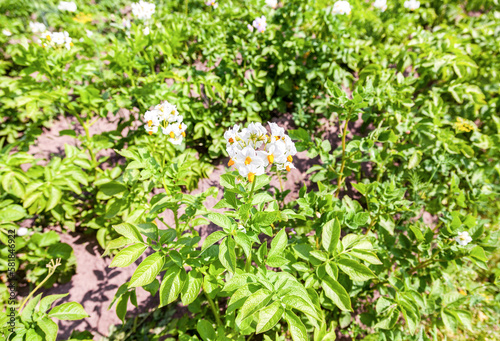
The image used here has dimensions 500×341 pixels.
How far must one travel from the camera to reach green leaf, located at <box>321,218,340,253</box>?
1.33 m

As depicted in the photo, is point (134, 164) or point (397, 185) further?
point (397, 185)

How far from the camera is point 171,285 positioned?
1.17 metres

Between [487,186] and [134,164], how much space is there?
327cm

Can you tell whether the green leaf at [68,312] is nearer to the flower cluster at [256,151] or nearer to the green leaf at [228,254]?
the green leaf at [228,254]

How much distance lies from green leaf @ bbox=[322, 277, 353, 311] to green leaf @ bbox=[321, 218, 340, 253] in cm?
15

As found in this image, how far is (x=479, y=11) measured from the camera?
4.64m

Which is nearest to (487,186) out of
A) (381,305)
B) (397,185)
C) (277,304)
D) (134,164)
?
(397,185)

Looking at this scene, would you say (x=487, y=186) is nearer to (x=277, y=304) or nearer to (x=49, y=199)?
(x=277, y=304)

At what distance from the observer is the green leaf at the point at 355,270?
1236 mm

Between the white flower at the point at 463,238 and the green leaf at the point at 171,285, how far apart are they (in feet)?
5.66

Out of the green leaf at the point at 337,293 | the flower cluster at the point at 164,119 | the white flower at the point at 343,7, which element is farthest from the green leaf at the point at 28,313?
the white flower at the point at 343,7

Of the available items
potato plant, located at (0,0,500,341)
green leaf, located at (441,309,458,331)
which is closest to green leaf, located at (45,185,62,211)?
potato plant, located at (0,0,500,341)

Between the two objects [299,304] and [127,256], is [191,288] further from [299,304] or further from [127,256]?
[299,304]

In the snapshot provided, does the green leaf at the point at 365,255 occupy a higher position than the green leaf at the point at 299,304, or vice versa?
the green leaf at the point at 299,304
